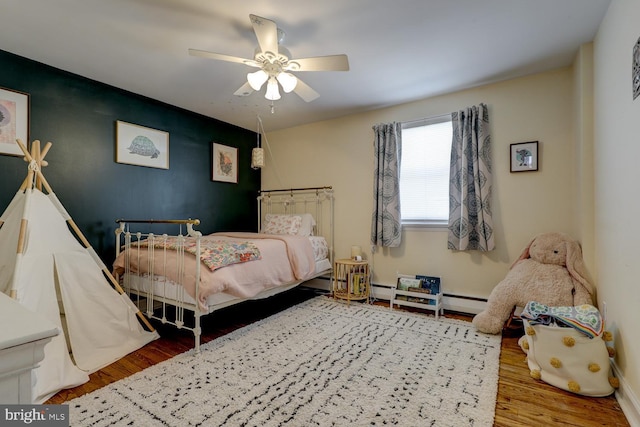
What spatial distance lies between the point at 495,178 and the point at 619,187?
4.43 feet

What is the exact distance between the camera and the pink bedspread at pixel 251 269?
238 cm

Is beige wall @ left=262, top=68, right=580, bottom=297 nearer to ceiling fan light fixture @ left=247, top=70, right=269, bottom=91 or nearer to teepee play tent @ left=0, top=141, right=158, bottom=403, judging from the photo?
ceiling fan light fixture @ left=247, top=70, right=269, bottom=91

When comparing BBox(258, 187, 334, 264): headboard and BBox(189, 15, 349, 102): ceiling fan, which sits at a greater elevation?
BBox(189, 15, 349, 102): ceiling fan

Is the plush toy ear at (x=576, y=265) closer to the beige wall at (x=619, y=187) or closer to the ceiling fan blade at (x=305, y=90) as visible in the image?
the beige wall at (x=619, y=187)

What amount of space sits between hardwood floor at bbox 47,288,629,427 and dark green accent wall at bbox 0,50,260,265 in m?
1.34

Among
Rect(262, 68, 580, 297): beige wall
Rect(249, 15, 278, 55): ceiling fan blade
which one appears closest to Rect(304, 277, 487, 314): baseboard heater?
Rect(262, 68, 580, 297): beige wall

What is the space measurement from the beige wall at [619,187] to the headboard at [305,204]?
281 cm

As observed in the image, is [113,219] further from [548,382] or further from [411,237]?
[548,382]


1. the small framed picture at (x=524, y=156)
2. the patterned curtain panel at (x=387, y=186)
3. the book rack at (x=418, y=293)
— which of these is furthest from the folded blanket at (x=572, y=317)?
the patterned curtain panel at (x=387, y=186)

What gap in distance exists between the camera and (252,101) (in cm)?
363

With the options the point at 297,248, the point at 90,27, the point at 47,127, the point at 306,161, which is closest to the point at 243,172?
the point at 306,161

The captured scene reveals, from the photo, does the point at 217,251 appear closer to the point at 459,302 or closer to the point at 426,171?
the point at 426,171

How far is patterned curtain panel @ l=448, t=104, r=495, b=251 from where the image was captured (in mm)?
3121

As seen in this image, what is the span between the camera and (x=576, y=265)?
2473 millimetres
